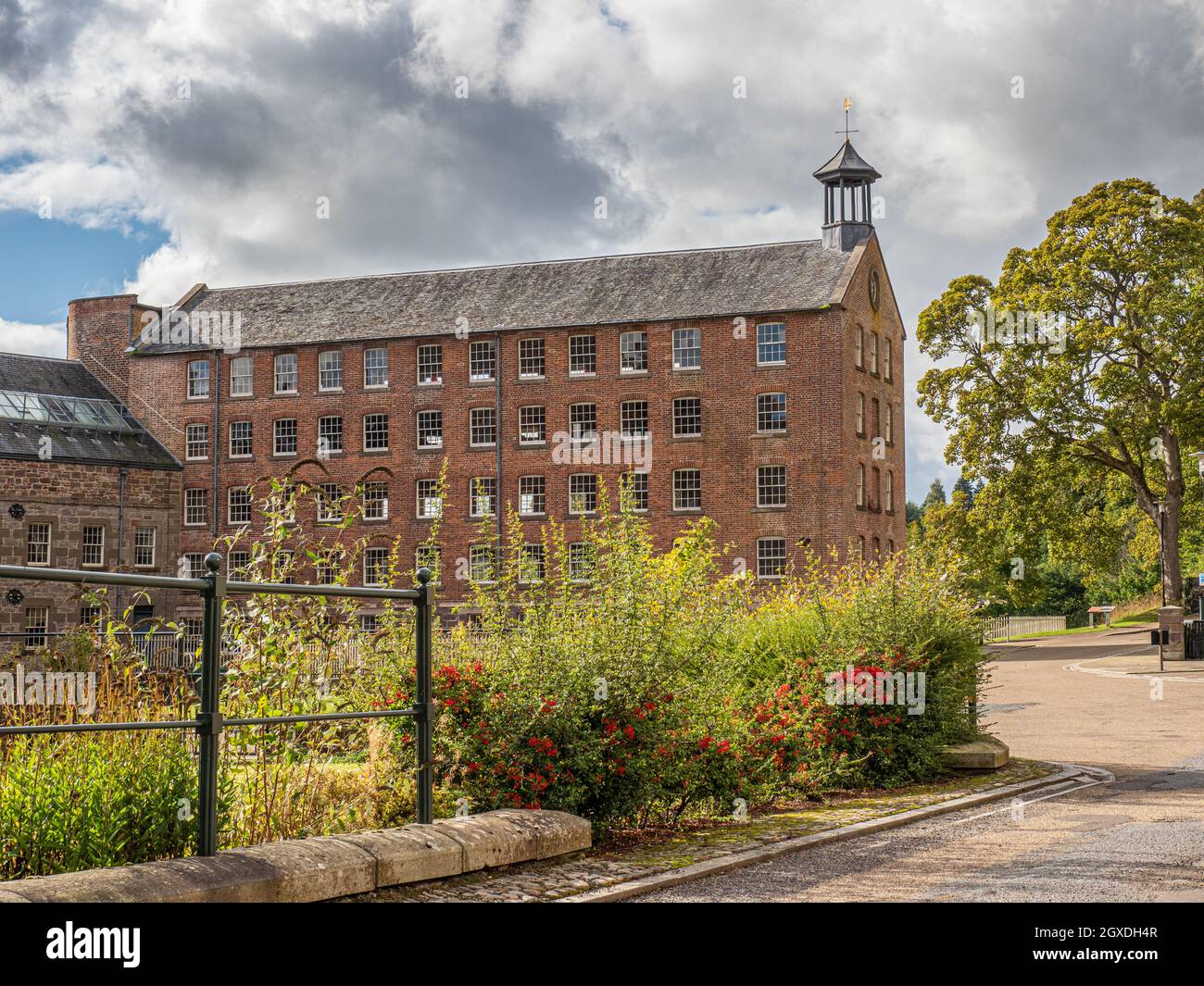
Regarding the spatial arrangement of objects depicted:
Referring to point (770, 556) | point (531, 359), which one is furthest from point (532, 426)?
point (770, 556)

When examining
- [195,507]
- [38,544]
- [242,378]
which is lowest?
[38,544]

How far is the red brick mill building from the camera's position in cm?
4938

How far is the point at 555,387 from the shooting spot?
5231cm

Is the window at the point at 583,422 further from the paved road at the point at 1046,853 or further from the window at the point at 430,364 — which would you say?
the paved road at the point at 1046,853

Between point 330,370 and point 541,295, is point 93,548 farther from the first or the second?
point 541,295

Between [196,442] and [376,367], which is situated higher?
[376,367]

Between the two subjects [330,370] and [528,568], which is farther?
[330,370]

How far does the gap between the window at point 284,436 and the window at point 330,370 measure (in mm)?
1963

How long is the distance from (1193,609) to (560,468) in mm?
22688

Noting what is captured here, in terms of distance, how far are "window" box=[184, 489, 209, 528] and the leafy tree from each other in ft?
95.4

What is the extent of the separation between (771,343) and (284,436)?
67.1 ft

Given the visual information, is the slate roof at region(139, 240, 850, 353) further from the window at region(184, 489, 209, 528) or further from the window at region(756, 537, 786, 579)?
the window at region(756, 537, 786, 579)

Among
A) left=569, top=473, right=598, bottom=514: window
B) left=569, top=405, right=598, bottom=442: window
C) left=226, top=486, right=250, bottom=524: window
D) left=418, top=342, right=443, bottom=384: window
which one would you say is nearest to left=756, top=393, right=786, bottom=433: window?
left=569, top=405, right=598, bottom=442: window
